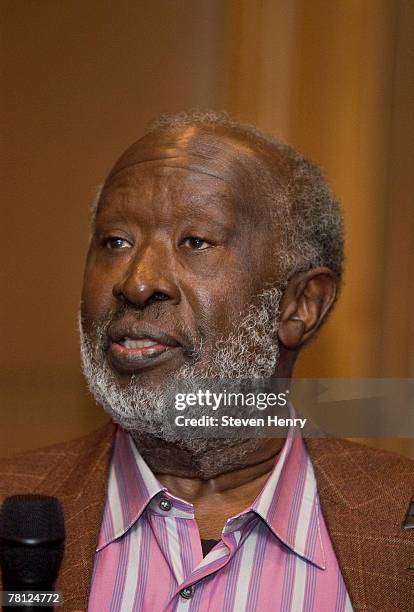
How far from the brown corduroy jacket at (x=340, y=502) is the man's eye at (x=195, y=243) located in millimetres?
334

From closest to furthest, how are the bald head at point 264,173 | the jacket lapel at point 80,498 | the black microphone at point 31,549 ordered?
the black microphone at point 31,549 < the jacket lapel at point 80,498 < the bald head at point 264,173

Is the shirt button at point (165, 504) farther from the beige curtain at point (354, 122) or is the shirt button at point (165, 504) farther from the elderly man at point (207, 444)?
the beige curtain at point (354, 122)

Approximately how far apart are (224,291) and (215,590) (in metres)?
0.41

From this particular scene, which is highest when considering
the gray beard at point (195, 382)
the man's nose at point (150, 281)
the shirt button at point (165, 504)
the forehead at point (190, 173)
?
the forehead at point (190, 173)

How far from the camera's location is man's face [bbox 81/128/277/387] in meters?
1.26

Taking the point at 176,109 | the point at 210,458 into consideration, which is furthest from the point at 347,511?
the point at 176,109

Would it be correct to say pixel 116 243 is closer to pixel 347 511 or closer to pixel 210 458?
pixel 210 458

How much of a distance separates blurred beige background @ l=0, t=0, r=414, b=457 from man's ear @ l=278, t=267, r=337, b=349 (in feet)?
0.09

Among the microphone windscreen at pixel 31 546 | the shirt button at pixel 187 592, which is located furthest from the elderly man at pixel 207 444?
the microphone windscreen at pixel 31 546

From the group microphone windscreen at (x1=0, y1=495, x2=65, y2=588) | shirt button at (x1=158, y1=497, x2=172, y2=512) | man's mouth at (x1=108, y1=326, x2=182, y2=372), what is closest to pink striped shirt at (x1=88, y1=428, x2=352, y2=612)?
shirt button at (x1=158, y1=497, x2=172, y2=512)

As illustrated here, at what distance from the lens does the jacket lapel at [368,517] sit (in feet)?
4.09

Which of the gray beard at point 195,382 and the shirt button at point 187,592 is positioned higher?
the gray beard at point 195,382

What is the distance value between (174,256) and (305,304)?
257 mm

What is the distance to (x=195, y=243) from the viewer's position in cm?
128
